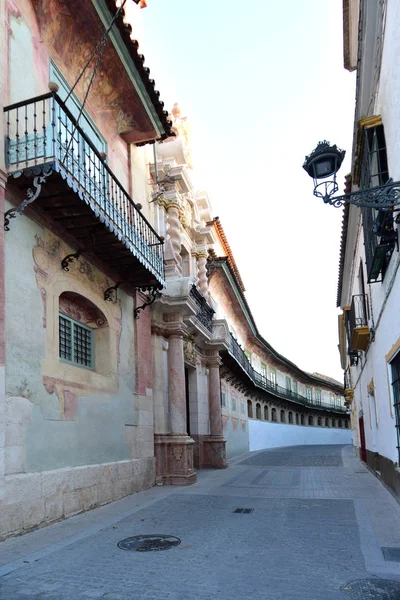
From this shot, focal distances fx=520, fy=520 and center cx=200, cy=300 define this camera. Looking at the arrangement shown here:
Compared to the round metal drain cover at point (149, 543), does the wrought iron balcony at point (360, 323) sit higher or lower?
higher

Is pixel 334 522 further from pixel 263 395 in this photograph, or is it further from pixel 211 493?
pixel 263 395

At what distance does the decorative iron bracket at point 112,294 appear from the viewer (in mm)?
9577

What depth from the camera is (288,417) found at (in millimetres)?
44406

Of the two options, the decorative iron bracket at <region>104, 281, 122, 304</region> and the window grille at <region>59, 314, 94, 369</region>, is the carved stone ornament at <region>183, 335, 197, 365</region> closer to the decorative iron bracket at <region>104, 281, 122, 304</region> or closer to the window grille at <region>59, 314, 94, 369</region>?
the decorative iron bracket at <region>104, 281, 122, 304</region>

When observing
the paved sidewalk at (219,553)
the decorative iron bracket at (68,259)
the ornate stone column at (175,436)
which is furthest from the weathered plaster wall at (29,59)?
the paved sidewalk at (219,553)

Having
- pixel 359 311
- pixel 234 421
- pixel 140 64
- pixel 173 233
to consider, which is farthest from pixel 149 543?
pixel 234 421

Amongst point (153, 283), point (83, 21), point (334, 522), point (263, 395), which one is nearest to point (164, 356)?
point (153, 283)

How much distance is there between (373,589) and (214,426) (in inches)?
481

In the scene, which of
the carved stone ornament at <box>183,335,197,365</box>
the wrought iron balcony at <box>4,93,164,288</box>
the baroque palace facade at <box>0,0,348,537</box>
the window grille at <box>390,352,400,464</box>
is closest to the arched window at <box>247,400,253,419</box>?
the carved stone ornament at <box>183,335,197,365</box>

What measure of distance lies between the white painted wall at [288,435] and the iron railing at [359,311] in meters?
17.0

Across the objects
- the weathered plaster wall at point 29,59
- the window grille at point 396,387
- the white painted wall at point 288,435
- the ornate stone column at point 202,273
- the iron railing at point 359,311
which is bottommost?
the white painted wall at point 288,435

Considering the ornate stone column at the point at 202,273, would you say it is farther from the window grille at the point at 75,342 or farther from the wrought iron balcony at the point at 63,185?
→ the window grille at the point at 75,342

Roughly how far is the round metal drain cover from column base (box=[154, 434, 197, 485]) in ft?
16.4

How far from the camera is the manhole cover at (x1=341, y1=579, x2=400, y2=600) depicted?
4062mm
